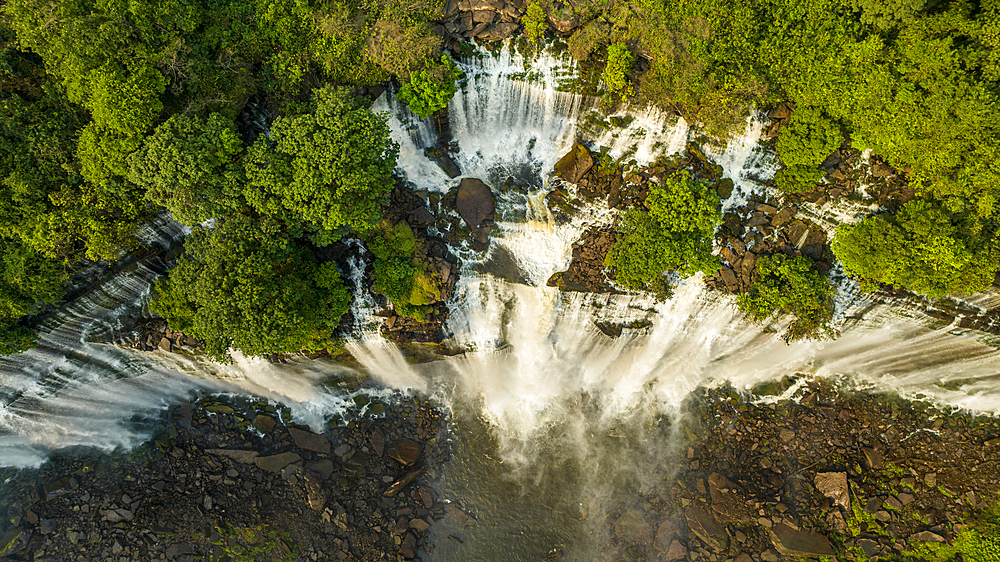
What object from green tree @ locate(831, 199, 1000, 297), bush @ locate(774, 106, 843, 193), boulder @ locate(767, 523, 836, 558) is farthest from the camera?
boulder @ locate(767, 523, 836, 558)

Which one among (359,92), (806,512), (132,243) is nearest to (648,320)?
(806,512)

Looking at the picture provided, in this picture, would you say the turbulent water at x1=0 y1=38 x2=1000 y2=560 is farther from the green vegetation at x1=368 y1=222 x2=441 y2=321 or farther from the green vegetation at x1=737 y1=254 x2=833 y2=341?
the green vegetation at x1=368 y1=222 x2=441 y2=321

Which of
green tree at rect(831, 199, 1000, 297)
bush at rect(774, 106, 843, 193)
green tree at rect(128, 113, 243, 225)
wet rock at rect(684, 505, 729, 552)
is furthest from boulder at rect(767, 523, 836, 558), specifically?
green tree at rect(128, 113, 243, 225)

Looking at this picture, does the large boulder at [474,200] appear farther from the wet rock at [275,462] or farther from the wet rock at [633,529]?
the wet rock at [633,529]

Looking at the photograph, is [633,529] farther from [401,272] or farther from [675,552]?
[401,272]

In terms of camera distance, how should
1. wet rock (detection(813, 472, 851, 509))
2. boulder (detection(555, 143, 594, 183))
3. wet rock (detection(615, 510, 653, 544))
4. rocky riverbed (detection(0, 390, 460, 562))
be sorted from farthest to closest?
1. wet rock (detection(615, 510, 653, 544))
2. rocky riverbed (detection(0, 390, 460, 562))
3. wet rock (detection(813, 472, 851, 509))
4. boulder (detection(555, 143, 594, 183))

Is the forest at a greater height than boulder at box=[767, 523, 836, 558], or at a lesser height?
greater
